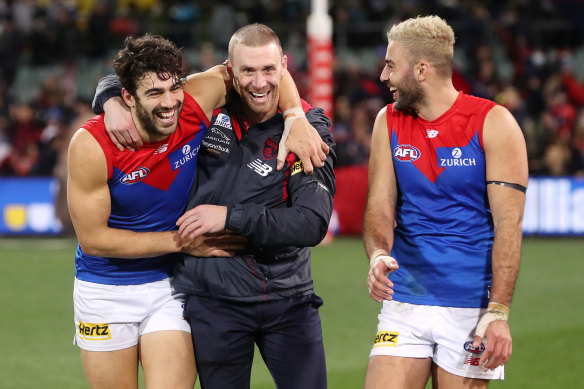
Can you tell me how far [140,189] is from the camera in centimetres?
468

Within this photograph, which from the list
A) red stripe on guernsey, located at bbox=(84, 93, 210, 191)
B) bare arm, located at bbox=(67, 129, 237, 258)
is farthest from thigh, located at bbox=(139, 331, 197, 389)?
red stripe on guernsey, located at bbox=(84, 93, 210, 191)

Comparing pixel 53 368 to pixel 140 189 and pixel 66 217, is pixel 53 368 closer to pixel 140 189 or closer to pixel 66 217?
pixel 140 189

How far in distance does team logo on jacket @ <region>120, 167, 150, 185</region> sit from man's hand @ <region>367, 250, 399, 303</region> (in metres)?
1.26

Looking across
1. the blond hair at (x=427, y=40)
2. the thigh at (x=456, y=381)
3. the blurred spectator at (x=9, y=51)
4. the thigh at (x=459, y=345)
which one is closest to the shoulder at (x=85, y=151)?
the blond hair at (x=427, y=40)

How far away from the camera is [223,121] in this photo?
477cm

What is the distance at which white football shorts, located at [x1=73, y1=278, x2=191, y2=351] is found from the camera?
15.7ft

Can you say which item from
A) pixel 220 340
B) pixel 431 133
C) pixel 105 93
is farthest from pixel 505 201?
pixel 105 93

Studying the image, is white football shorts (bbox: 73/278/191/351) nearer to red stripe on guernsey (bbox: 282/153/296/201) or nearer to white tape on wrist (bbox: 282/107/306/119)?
red stripe on guernsey (bbox: 282/153/296/201)

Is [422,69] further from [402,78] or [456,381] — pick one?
[456,381]

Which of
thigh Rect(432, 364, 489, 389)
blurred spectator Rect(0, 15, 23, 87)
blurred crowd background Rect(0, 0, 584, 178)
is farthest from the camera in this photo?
blurred spectator Rect(0, 15, 23, 87)

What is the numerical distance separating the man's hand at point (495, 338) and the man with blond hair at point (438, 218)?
0.03 meters

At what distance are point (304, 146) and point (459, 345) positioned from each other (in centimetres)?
124

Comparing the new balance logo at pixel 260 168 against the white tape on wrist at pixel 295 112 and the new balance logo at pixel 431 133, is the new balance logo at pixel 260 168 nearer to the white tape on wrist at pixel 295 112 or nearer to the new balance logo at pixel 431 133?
the white tape on wrist at pixel 295 112

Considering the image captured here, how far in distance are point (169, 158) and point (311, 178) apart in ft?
2.44
